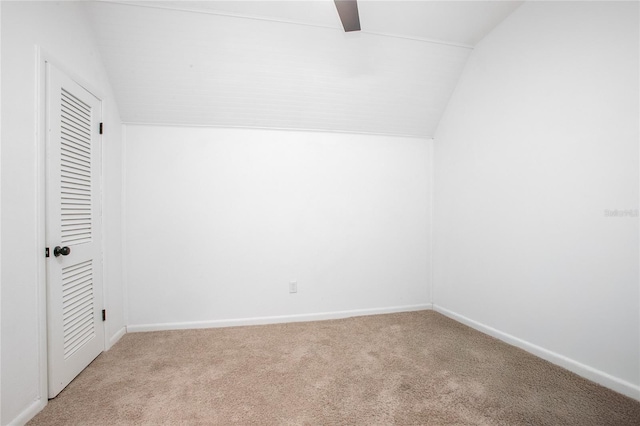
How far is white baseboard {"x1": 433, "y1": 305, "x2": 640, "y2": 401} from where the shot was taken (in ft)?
4.99

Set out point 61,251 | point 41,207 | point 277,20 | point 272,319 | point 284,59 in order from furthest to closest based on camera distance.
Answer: point 272,319 → point 284,59 → point 277,20 → point 61,251 → point 41,207

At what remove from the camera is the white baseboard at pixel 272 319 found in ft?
8.11

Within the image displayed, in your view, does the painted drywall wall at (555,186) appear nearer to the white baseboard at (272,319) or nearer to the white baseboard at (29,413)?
the white baseboard at (272,319)

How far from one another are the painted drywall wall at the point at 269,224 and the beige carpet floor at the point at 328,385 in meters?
0.43

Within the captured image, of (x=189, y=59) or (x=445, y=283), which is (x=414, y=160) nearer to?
(x=445, y=283)

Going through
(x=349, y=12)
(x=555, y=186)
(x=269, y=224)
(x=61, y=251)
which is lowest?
(x=61, y=251)

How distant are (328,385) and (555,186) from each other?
2.02 meters

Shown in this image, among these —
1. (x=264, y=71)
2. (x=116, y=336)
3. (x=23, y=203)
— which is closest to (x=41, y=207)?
(x=23, y=203)

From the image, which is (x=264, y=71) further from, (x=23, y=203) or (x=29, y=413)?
(x=29, y=413)

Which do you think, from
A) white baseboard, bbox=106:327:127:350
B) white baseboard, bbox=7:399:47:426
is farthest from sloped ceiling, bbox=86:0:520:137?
white baseboard, bbox=7:399:47:426

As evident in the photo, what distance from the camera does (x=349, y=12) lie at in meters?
1.43

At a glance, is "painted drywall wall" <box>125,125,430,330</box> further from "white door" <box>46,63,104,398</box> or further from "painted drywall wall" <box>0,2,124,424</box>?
"painted drywall wall" <box>0,2,124,424</box>

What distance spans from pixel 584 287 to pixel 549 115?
118 centimetres

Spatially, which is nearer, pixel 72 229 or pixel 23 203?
pixel 23 203
